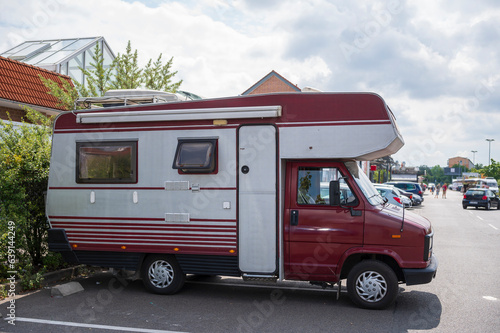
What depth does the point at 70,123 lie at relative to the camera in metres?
8.05

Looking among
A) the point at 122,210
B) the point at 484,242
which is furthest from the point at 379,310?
the point at 484,242

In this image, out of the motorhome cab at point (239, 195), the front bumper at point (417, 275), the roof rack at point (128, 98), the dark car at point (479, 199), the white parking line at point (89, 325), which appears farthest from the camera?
the dark car at point (479, 199)

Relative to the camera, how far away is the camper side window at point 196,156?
23.9ft

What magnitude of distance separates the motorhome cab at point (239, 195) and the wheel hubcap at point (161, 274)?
16mm

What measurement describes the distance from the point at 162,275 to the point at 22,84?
38.7 feet

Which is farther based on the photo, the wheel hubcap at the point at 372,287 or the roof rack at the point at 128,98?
the roof rack at the point at 128,98

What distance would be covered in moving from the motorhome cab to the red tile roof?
8990 mm

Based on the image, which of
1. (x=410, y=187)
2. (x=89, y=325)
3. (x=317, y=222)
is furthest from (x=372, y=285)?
(x=410, y=187)

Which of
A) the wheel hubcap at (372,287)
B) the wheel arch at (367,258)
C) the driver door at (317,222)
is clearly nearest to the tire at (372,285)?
the wheel hubcap at (372,287)

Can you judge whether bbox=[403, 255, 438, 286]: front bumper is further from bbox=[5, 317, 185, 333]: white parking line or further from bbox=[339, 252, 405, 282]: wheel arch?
bbox=[5, 317, 185, 333]: white parking line

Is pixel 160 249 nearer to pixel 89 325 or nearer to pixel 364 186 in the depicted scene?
pixel 89 325

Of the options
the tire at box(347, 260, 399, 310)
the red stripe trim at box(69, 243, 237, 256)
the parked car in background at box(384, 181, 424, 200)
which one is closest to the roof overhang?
the red stripe trim at box(69, 243, 237, 256)

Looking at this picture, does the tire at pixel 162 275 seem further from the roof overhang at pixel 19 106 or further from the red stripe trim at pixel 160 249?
the roof overhang at pixel 19 106

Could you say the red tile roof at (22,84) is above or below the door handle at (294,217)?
above
